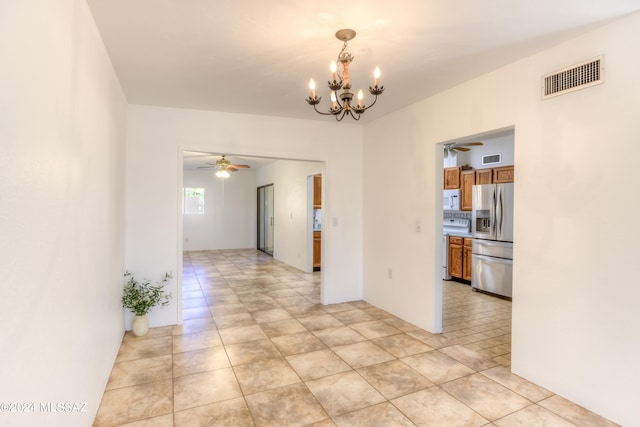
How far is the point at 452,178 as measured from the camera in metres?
6.63

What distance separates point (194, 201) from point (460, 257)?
768cm

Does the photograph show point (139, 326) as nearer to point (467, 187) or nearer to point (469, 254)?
point (469, 254)

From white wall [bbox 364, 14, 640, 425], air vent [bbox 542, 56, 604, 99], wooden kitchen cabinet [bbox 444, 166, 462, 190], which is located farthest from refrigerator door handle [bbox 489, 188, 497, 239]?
air vent [bbox 542, 56, 604, 99]

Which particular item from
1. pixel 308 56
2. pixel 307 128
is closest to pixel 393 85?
pixel 308 56

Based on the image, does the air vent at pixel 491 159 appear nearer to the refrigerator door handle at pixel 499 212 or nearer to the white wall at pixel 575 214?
the refrigerator door handle at pixel 499 212

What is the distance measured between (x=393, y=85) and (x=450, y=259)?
4072mm

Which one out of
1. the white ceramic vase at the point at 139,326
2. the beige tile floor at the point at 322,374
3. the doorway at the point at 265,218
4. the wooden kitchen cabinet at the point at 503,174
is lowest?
the beige tile floor at the point at 322,374

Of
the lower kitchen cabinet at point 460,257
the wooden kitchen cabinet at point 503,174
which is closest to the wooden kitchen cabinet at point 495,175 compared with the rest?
the wooden kitchen cabinet at point 503,174

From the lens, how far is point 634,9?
2.06 meters

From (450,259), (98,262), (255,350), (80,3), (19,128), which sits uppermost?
(80,3)

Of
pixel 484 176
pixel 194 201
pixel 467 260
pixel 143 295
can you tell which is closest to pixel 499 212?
pixel 484 176

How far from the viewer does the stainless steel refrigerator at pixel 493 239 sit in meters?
5.11

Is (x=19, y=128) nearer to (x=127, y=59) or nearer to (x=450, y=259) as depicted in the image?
(x=127, y=59)

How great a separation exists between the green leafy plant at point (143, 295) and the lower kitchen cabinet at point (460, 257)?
4787 millimetres
